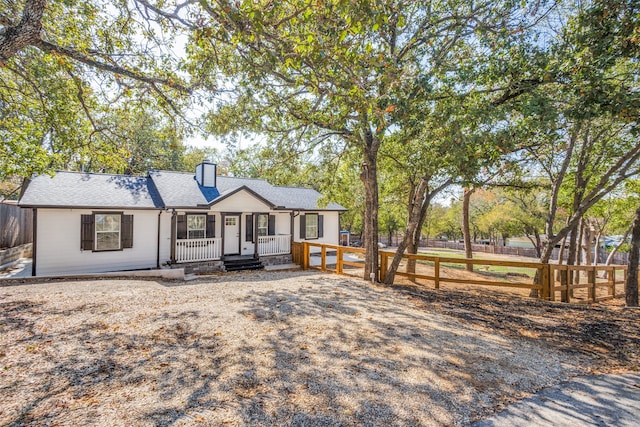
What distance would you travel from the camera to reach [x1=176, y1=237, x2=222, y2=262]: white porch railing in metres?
12.0

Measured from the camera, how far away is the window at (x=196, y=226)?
12895mm

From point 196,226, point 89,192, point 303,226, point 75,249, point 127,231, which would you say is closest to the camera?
point 75,249

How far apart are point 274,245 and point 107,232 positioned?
668 centimetres

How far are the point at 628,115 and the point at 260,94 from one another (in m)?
8.05

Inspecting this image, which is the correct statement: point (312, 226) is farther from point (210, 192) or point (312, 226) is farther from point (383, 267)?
point (383, 267)

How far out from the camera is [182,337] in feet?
15.9

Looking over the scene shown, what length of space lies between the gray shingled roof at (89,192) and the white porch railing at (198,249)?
1.89 m

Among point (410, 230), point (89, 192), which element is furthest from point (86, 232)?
point (410, 230)

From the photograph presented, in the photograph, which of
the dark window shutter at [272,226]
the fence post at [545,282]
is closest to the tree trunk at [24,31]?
the dark window shutter at [272,226]

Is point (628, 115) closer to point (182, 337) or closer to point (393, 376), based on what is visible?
point (393, 376)

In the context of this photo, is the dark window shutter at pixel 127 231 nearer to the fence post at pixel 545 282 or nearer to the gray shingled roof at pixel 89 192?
the gray shingled roof at pixel 89 192

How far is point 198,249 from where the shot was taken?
40.5ft

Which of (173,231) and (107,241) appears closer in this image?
(107,241)

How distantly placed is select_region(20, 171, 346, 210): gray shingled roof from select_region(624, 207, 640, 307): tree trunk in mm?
12134
